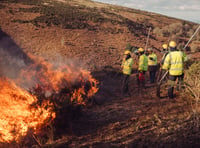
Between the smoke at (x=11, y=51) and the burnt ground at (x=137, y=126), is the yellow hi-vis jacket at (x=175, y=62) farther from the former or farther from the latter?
the smoke at (x=11, y=51)

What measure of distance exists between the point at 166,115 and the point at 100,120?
5.97 feet

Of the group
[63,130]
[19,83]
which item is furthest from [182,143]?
[19,83]

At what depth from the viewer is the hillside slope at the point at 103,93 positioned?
4188 mm

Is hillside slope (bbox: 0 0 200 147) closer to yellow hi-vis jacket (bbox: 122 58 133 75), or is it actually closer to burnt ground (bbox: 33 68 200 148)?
burnt ground (bbox: 33 68 200 148)

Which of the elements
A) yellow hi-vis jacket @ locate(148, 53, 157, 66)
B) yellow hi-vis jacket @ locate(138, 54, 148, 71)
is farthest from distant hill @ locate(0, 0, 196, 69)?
yellow hi-vis jacket @ locate(138, 54, 148, 71)

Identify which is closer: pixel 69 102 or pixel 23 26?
pixel 69 102

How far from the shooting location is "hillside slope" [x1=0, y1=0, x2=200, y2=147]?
4.19 metres

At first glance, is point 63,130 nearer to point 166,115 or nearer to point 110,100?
point 166,115

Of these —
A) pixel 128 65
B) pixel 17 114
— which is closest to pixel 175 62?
pixel 128 65

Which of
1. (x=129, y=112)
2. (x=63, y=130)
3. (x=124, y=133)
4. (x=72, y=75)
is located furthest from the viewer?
(x=72, y=75)

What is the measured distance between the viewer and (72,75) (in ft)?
23.5

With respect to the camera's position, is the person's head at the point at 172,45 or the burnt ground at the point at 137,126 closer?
the burnt ground at the point at 137,126

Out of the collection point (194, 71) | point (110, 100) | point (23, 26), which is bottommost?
point (110, 100)

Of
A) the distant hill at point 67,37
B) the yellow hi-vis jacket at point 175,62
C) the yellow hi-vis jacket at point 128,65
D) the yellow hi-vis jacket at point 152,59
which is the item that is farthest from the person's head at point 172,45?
the distant hill at point 67,37
